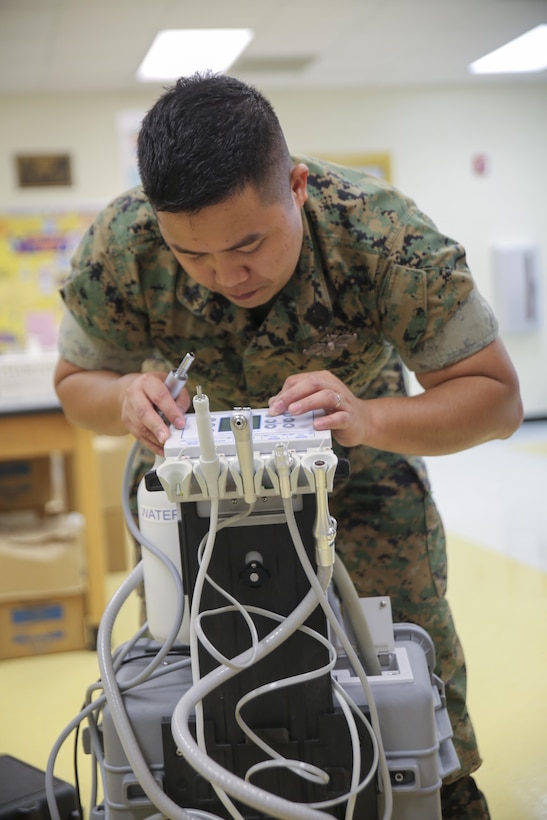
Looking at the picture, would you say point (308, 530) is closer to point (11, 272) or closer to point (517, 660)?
point (517, 660)

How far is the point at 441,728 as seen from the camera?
93cm

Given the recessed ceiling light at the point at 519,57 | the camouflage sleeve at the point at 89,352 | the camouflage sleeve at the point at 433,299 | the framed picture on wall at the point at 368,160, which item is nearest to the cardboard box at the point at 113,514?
the camouflage sleeve at the point at 89,352

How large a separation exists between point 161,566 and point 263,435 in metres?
0.21

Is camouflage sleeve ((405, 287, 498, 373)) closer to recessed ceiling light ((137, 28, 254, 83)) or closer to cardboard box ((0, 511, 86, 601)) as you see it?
cardboard box ((0, 511, 86, 601))

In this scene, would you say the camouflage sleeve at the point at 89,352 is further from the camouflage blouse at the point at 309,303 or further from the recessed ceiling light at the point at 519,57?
the recessed ceiling light at the point at 519,57

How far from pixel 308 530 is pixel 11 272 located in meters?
5.60

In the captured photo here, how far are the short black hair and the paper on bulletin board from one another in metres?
5.17

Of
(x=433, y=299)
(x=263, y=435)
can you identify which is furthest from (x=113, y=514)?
(x=263, y=435)

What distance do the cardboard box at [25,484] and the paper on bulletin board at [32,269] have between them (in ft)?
10.1

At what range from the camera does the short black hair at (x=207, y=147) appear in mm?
939

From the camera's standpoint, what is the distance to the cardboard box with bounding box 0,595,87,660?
2.70 meters

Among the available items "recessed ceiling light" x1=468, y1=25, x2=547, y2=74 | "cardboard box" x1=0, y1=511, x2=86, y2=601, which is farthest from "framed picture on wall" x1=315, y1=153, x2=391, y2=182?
"cardboard box" x1=0, y1=511, x2=86, y2=601

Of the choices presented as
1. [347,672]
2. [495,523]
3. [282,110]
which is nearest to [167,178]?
[347,672]

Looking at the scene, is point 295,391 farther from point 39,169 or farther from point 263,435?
point 39,169
